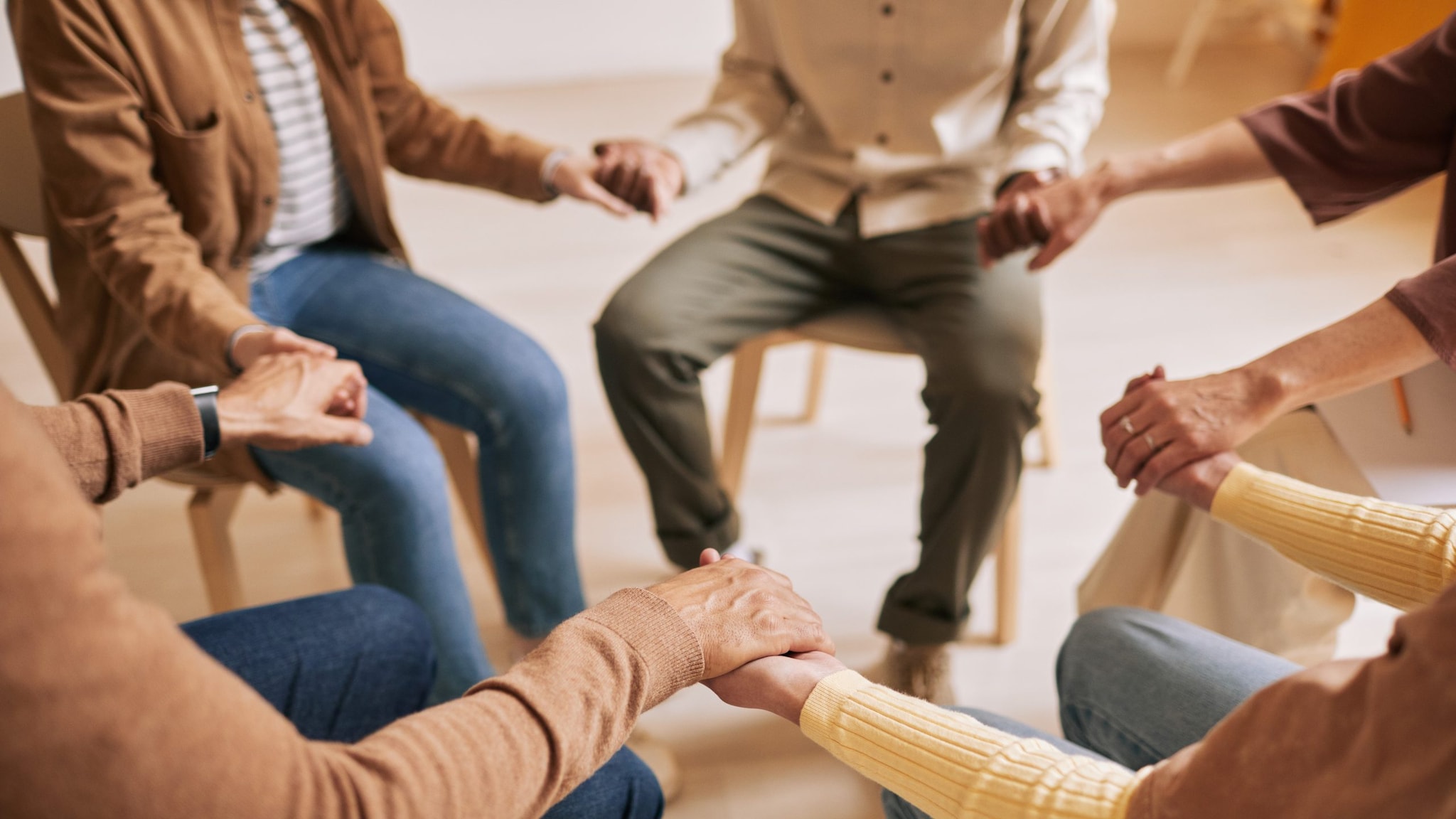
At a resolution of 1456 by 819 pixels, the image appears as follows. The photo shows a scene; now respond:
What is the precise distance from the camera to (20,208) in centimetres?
134

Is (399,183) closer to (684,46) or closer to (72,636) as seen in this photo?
(684,46)

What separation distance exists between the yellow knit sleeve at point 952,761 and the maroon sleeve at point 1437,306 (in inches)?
23.9

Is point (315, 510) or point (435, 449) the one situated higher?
point (435, 449)

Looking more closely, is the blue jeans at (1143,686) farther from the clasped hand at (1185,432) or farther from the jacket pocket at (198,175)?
the jacket pocket at (198,175)

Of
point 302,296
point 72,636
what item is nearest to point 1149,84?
point 302,296

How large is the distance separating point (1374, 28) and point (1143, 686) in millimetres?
2931

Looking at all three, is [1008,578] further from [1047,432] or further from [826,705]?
[826,705]

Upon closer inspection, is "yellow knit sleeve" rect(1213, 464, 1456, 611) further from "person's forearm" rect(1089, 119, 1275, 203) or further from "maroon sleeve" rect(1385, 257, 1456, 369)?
"person's forearm" rect(1089, 119, 1275, 203)

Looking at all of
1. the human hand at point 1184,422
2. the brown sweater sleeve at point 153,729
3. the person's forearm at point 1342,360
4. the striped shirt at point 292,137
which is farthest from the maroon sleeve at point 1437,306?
the striped shirt at point 292,137

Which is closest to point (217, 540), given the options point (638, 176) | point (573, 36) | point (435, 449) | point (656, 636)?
point (435, 449)

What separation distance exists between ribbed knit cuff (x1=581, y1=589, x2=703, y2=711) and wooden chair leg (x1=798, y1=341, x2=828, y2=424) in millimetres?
1296

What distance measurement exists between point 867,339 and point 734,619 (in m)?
0.71

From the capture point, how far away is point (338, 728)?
1.00 m

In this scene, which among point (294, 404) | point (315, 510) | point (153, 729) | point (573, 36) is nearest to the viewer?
point (153, 729)
